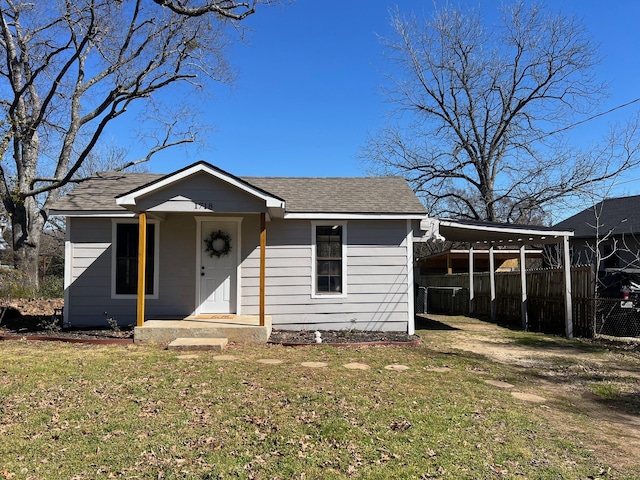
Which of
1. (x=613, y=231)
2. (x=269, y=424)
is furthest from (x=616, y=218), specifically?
(x=269, y=424)

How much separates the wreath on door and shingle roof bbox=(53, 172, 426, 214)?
4.26 feet

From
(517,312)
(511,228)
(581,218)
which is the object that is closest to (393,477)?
(511,228)

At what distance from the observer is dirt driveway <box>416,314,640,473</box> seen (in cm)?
438

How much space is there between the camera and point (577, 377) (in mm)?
6832

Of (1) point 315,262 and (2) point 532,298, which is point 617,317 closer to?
(2) point 532,298

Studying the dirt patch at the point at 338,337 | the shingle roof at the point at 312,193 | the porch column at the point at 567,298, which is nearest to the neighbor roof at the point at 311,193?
the shingle roof at the point at 312,193

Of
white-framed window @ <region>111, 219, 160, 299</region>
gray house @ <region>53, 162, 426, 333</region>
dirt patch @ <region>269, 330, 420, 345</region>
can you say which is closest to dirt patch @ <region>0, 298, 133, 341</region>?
gray house @ <region>53, 162, 426, 333</region>

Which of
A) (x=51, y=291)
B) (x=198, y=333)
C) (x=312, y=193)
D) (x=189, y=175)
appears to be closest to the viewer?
(x=189, y=175)

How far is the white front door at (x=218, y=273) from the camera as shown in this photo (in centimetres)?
1005

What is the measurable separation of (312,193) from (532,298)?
265 inches

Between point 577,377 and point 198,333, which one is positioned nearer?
point 577,377

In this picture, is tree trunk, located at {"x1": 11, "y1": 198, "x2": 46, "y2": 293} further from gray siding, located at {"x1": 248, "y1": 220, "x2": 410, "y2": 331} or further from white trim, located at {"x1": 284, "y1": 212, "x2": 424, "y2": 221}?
white trim, located at {"x1": 284, "y1": 212, "x2": 424, "y2": 221}

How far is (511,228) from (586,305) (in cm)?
233

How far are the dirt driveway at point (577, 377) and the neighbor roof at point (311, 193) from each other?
3.14m
